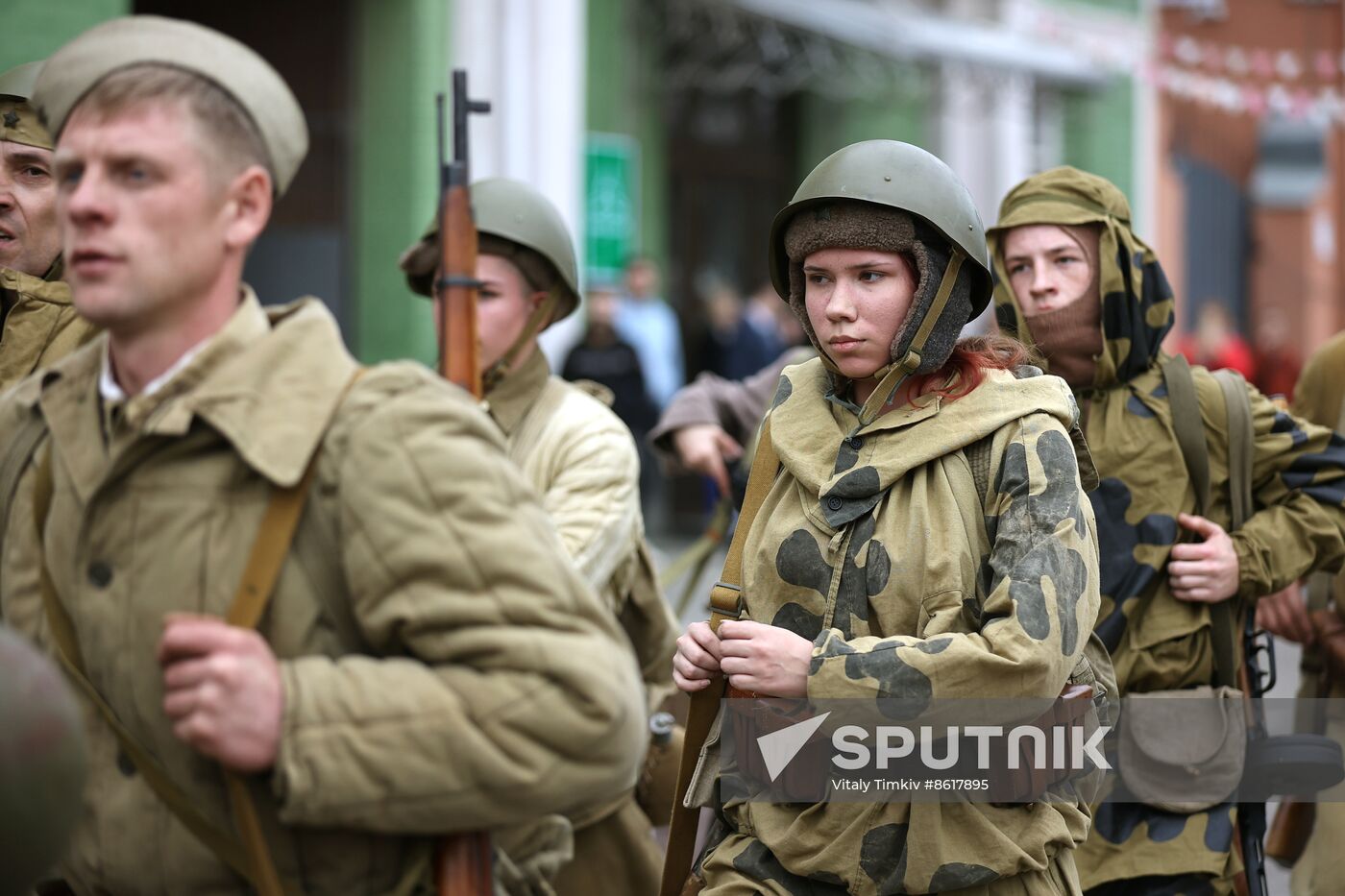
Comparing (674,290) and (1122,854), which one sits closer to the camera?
(1122,854)

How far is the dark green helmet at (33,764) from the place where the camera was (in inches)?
67.9

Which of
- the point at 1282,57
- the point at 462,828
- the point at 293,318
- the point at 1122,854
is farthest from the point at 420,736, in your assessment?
the point at 1282,57

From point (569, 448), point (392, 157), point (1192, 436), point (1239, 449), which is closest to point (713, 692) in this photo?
point (569, 448)

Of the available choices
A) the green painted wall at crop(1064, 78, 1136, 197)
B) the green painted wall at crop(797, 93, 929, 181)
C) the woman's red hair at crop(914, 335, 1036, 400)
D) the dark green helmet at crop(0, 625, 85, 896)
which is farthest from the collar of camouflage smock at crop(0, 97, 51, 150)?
the green painted wall at crop(1064, 78, 1136, 197)

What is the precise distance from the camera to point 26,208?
145 inches

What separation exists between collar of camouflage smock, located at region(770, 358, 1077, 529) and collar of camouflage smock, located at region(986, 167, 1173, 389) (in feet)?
3.69

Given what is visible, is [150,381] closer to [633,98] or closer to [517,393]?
[517,393]

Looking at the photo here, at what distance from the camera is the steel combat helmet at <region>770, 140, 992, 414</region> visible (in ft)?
10.8

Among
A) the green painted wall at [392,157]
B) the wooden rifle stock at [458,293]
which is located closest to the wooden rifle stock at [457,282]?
the wooden rifle stock at [458,293]

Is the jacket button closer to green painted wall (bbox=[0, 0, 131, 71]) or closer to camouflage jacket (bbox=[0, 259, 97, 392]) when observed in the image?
camouflage jacket (bbox=[0, 259, 97, 392])

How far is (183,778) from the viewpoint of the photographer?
2229 millimetres

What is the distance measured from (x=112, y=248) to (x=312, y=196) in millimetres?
10233

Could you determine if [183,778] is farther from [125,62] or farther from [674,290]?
[674,290]

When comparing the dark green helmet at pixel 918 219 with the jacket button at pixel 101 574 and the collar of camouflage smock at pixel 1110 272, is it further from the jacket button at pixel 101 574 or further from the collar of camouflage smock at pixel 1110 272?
the jacket button at pixel 101 574
